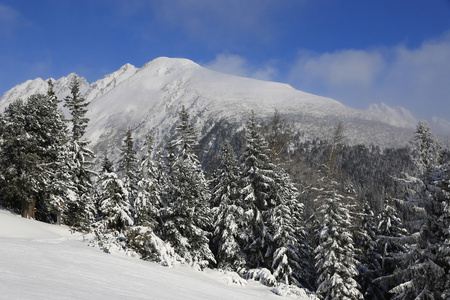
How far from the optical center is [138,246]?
14.8m

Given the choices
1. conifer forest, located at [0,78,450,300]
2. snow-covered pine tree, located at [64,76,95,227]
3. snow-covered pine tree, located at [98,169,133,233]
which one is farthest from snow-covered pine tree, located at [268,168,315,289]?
snow-covered pine tree, located at [64,76,95,227]

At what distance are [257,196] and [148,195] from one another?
35.0ft

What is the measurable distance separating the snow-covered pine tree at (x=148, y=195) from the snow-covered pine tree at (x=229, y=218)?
20.7 feet

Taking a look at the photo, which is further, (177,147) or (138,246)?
(177,147)

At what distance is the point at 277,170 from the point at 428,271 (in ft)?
50.1

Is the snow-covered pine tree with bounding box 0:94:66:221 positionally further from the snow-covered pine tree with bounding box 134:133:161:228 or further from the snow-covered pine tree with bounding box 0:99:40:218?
the snow-covered pine tree with bounding box 134:133:161:228

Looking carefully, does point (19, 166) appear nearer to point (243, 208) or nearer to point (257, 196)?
point (243, 208)

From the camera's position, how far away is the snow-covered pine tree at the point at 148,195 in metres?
27.8

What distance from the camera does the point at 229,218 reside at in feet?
93.0

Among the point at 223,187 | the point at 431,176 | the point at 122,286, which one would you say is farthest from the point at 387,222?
the point at 122,286

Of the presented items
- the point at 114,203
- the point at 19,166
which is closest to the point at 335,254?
the point at 114,203

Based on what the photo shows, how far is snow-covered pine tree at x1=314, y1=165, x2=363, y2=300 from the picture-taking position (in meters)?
23.6

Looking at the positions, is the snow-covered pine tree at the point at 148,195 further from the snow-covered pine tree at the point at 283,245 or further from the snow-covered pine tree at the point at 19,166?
the snow-covered pine tree at the point at 283,245

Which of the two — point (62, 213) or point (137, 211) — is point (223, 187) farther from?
point (62, 213)
